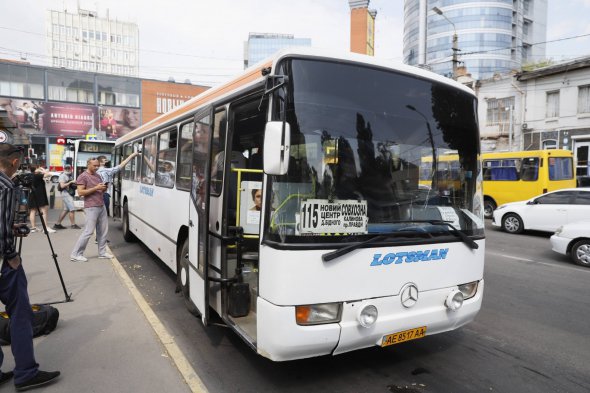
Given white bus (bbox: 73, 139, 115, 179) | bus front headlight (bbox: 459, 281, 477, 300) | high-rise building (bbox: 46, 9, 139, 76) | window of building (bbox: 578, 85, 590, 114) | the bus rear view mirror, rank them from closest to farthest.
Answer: the bus rear view mirror
bus front headlight (bbox: 459, 281, 477, 300)
white bus (bbox: 73, 139, 115, 179)
window of building (bbox: 578, 85, 590, 114)
high-rise building (bbox: 46, 9, 139, 76)

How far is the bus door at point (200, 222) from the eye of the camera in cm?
407

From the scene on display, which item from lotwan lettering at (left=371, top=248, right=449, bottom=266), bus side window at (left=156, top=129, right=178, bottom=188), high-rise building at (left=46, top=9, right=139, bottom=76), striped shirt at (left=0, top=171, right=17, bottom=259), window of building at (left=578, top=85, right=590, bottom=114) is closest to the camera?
striped shirt at (left=0, top=171, right=17, bottom=259)

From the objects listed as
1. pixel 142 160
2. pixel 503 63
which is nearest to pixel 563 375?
pixel 142 160

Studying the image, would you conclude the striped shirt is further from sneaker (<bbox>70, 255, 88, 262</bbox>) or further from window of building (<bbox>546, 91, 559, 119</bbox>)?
window of building (<bbox>546, 91, 559, 119</bbox>)

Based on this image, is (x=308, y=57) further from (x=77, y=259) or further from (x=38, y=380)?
(x=77, y=259)

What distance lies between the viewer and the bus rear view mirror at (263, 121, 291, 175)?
2951mm

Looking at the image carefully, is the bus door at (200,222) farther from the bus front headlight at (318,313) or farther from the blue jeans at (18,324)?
the blue jeans at (18,324)

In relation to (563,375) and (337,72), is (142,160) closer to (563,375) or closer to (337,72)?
(337,72)

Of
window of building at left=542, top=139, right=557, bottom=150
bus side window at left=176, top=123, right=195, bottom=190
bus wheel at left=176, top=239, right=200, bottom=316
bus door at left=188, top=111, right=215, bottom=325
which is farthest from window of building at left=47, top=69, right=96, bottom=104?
bus door at left=188, top=111, right=215, bottom=325

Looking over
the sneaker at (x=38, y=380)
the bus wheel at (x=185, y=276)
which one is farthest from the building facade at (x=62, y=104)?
the sneaker at (x=38, y=380)

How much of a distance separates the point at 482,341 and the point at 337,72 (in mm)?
3364

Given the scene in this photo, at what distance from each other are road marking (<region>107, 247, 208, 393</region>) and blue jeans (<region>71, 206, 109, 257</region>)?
1906 millimetres

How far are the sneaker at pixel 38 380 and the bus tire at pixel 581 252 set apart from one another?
30.7ft

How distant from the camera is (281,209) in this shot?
3.15 meters
